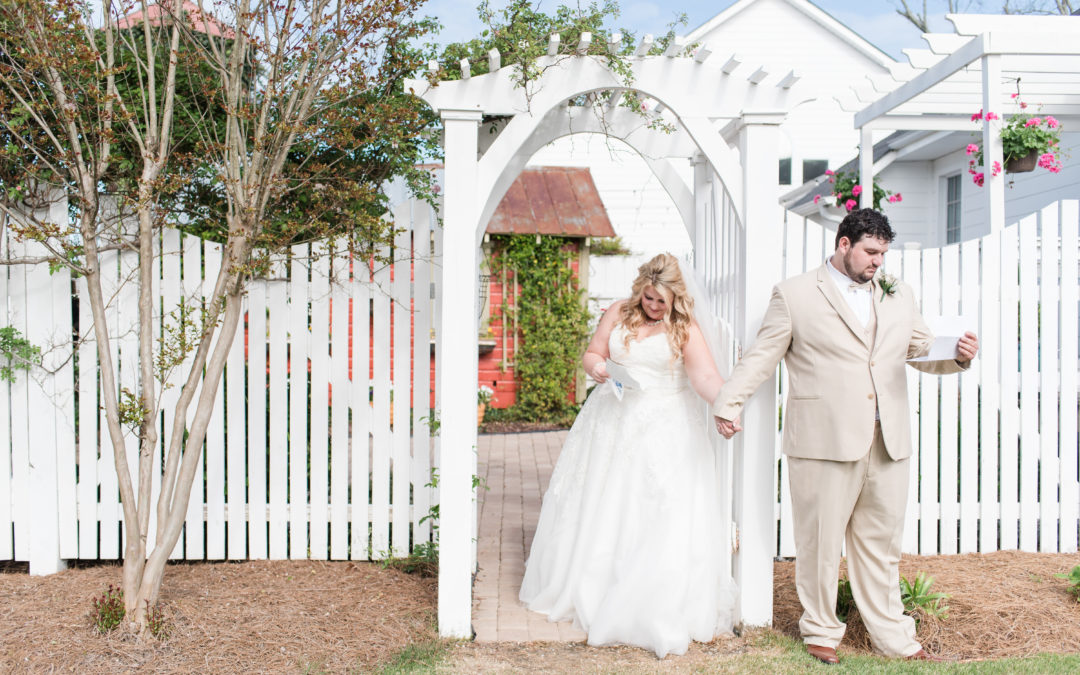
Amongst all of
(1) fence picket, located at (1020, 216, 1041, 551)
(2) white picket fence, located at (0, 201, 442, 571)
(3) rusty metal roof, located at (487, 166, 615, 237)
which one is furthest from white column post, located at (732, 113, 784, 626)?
(3) rusty metal roof, located at (487, 166, 615, 237)

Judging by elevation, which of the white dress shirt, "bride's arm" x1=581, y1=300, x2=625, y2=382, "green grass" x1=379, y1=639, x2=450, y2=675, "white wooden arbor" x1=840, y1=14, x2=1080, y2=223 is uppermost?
"white wooden arbor" x1=840, y1=14, x2=1080, y2=223

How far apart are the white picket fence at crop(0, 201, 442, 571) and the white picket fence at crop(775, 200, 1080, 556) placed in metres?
2.14

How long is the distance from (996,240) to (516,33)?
2984 mm

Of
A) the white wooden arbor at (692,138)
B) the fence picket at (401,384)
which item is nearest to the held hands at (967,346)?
the white wooden arbor at (692,138)

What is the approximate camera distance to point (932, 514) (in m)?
4.88

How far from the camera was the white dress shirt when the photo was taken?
357 centimetres

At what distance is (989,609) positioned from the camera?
3941 mm

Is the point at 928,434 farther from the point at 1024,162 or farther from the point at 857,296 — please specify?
the point at 1024,162

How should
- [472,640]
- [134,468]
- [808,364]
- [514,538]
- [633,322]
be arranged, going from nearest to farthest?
[808,364] → [472,640] → [633,322] → [134,468] → [514,538]

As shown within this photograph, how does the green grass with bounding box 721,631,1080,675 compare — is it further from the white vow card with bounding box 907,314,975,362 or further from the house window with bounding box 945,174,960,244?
the house window with bounding box 945,174,960,244

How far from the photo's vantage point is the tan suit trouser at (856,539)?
3520 mm

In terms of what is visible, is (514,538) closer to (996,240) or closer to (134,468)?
(134,468)

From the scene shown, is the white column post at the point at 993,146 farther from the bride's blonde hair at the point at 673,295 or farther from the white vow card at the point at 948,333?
the bride's blonde hair at the point at 673,295

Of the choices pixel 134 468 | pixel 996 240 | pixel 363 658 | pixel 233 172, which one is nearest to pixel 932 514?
pixel 996 240
